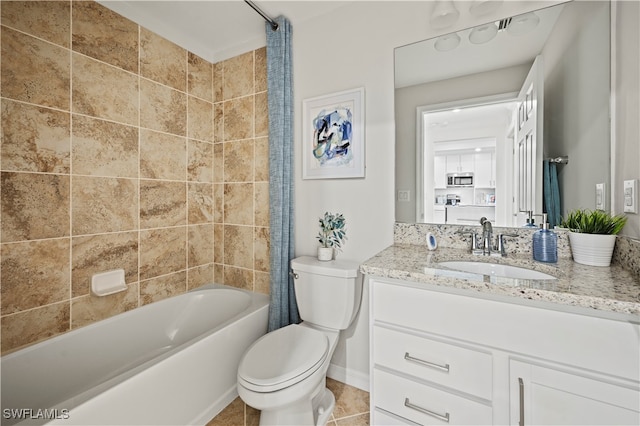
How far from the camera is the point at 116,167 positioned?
1.67m

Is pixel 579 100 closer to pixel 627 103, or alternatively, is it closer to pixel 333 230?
pixel 627 103

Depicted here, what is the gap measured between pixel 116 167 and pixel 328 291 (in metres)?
1.49

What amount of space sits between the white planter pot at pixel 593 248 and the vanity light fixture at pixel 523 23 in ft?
3.20

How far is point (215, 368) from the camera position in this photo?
58.0 inches

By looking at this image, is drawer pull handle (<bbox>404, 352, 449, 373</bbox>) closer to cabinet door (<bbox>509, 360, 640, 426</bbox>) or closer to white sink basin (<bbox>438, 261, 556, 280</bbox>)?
cabinet door (<bbox>509, 360, 640, 426</bbox>)

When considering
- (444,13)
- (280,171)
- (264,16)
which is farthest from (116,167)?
(444,13)

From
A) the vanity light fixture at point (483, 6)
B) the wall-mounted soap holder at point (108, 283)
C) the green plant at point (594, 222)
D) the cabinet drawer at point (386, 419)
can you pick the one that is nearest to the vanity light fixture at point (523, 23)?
the vanity light fixture at point (483, 6)

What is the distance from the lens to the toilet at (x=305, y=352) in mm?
1138

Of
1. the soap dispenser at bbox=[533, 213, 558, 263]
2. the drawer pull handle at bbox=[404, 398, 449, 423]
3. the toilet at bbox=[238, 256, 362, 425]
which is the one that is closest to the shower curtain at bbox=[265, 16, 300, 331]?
the toilet at bbox=[238, 256, 362, 425]

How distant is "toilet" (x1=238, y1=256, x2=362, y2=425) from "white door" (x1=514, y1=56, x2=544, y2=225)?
2.98 feet

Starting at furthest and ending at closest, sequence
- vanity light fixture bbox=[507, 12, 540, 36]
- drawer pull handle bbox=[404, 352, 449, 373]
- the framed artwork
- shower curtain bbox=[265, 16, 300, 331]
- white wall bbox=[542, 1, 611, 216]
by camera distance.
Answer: shower curtain bbox=[265, 16, 300, 331], the framed artwork, vanity light fixture bbox=[507, 12, 540, 36], white wall bbox=[542, 1, 611, 216], drawer pull handle bbox=[404, 352, 449, 373]

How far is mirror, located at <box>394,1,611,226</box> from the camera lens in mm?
1204

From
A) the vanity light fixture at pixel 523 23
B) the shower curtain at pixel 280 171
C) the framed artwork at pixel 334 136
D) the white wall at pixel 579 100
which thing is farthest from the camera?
the shower curtain at pixel 280 171

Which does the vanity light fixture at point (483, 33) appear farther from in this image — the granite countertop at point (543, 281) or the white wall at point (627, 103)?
the granite countertop at point (543, 281)
